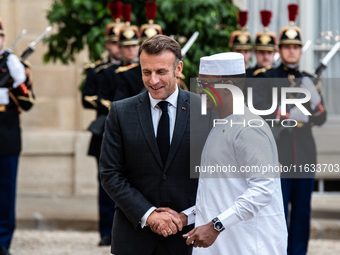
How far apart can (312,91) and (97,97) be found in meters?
2.20

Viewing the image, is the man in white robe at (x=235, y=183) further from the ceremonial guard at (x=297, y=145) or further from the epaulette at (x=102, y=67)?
the epaulette at (x=102, y=67)

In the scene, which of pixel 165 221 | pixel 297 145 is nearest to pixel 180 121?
pixel 165 221

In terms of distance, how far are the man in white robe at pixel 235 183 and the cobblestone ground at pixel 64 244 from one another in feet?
12.7

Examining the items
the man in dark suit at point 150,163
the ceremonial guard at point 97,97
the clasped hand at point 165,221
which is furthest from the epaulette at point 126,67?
the clasped hand at point 165,221

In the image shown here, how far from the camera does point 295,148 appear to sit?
7.32 meters

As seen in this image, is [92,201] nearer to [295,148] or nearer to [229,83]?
[295,148]

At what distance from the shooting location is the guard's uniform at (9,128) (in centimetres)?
755

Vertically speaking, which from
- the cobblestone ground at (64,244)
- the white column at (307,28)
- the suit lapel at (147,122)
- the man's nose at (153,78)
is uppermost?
the white column at (307,28)

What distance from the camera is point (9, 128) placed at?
25.2ft

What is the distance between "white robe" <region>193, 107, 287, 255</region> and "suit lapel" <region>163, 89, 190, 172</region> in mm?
284

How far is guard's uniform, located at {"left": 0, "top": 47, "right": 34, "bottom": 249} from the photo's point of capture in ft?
24.8

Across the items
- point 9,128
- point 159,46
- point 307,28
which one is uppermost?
point 307,28

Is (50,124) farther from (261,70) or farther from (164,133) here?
(164,133)

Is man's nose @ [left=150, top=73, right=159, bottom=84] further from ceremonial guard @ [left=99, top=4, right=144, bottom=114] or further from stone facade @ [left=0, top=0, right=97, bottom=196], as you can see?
stone facade @ [left=0, top=0, right=97, bottom=196]
